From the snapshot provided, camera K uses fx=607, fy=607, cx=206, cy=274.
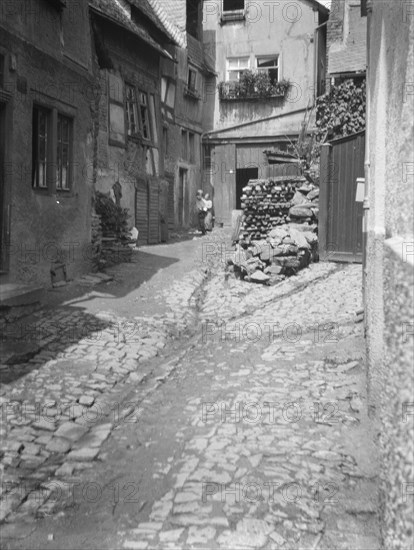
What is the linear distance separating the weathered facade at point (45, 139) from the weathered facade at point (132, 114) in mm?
3556

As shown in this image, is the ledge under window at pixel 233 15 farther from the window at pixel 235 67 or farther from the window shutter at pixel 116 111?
the window shutter at pixel 116 111

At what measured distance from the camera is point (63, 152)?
991 cm

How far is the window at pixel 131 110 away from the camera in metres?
16.1

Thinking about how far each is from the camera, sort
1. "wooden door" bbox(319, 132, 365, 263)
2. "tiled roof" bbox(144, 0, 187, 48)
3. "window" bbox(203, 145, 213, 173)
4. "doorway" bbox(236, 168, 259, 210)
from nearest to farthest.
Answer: "wooden door" bbox(319, 132, 365, 263) < "tiled roof" bbox(144, 0, 187, 48) < "window" bbox(203, 145, 213, 173) < "doorway" bbox(236, 168, 259, 210)

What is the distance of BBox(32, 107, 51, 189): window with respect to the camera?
912 cm

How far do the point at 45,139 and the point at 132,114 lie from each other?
7.41m

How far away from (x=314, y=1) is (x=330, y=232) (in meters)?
13.8

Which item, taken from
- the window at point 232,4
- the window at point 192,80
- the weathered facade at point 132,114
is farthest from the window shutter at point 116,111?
the window at point 232,4

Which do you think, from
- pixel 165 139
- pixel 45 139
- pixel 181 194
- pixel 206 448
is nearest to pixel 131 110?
pixel 165 139

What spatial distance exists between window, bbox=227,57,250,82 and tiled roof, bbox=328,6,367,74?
20.0 ft

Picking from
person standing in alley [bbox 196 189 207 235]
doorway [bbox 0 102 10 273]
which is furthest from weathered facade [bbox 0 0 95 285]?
person standing in alley [bbox 196 189 207 235]

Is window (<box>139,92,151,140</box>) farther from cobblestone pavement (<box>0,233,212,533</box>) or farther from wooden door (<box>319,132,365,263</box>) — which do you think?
cobblestone pavement (<box>0,233,212,533</box>)

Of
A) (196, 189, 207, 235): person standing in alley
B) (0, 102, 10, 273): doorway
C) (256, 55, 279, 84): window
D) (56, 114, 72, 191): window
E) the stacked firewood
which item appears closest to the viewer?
(0, 102, 10, 273): doorway

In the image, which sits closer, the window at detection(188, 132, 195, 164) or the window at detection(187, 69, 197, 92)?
the window at detection(187, 69, 197, 92)
